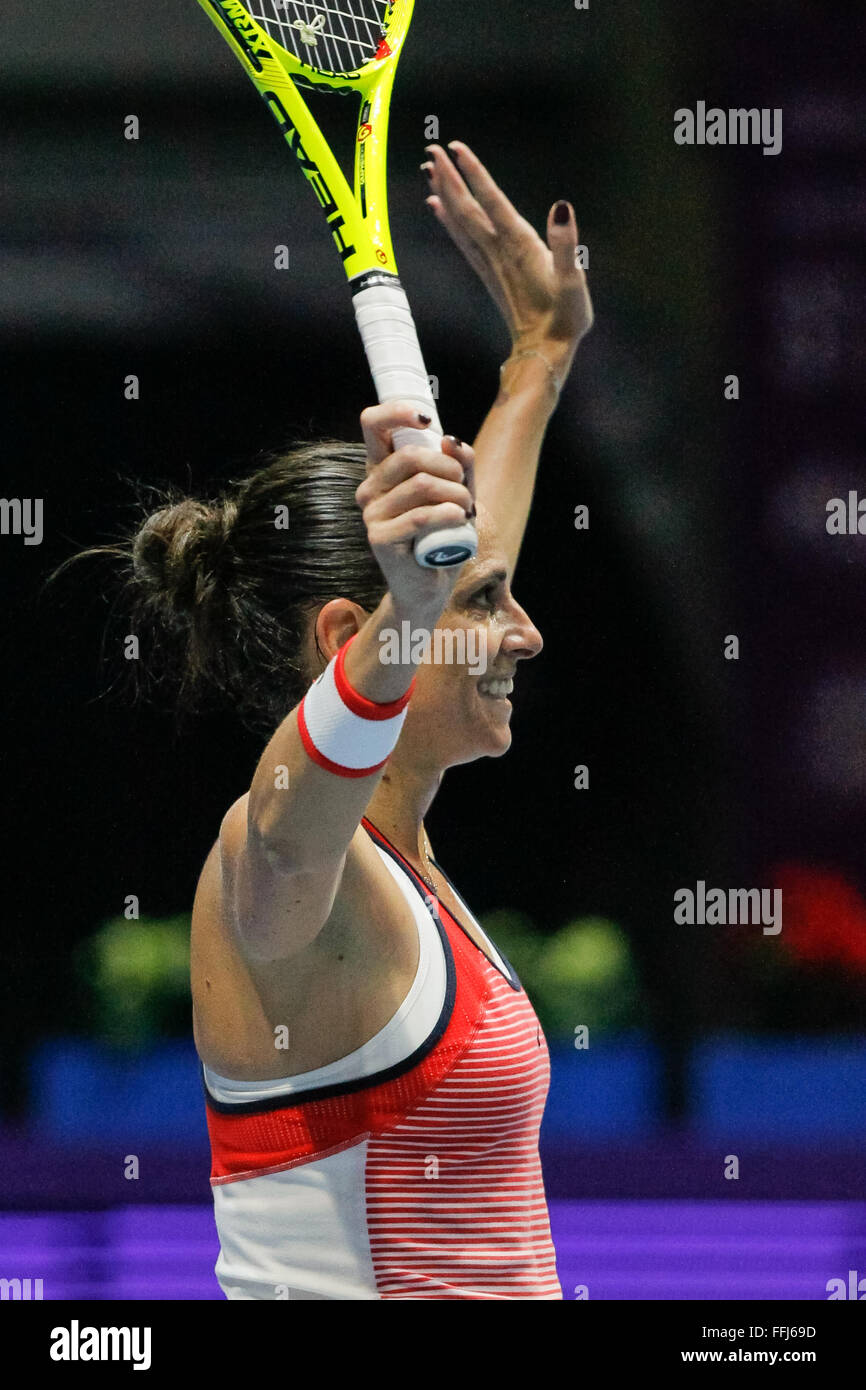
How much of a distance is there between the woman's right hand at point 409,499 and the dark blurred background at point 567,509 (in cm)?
145

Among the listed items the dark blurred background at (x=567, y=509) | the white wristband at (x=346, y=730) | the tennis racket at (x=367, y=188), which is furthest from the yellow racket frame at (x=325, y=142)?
the dark blurred background at (x=567, y=509)

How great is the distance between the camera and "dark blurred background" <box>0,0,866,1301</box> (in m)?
2.25

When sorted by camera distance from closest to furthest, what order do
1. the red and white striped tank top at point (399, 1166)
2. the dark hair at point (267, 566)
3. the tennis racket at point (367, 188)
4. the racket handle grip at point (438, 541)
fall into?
the racket handle grip at point (438, 541) < the tennis racket at point (367, 188) < the red and white striped tank top at point (399, 1166) < the dark hair at point (267, 566)

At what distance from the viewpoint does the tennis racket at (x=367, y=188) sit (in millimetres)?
898

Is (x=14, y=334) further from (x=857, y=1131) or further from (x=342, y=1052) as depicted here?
(x=857, y=1131)

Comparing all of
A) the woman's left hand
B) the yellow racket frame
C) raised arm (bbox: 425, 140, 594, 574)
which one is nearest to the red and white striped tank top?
the yellow racket frame

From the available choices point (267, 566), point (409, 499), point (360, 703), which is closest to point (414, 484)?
point (409, 499)

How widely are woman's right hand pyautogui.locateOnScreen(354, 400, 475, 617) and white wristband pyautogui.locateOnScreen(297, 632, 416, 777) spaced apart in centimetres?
7

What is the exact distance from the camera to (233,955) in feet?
3.34

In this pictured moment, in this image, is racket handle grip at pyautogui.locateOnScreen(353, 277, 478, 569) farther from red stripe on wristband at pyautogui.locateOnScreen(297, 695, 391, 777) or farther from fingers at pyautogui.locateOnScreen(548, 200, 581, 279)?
fingers at pyautogui.locateOnScreen(548, 200, 581, 279)

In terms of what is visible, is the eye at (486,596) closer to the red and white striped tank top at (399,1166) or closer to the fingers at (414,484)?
the red and white striped tank top at (399,1166)

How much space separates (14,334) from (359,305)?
1.45 meters
